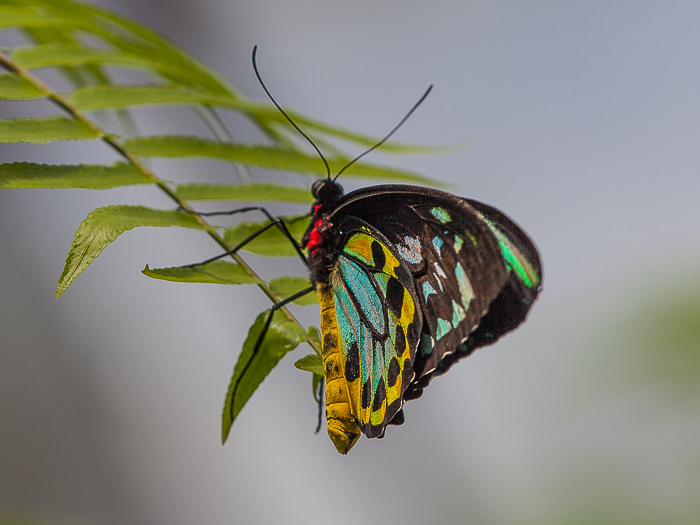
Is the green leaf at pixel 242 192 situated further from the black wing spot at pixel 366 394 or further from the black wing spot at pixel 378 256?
the black wing spot at pixel 366 394

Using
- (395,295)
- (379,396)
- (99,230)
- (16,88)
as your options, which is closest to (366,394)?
(379,396)

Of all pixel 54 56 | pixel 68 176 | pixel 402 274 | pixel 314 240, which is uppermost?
pixel 54 56

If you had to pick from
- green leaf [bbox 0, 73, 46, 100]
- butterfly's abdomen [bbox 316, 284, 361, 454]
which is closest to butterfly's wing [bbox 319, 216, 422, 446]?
butterfly's abdomen [bbox 316, 284, 361, 454]

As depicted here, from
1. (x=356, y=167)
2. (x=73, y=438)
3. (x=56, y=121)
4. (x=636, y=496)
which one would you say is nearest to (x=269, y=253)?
(x=356, y=167)

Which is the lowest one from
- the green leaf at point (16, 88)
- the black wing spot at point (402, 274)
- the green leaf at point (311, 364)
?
the green leaf at point (311, 364)

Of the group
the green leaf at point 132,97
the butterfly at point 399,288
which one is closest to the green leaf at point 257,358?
the butterfly at point 399,288

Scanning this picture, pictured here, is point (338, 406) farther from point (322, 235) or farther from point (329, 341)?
point (322, 235)
